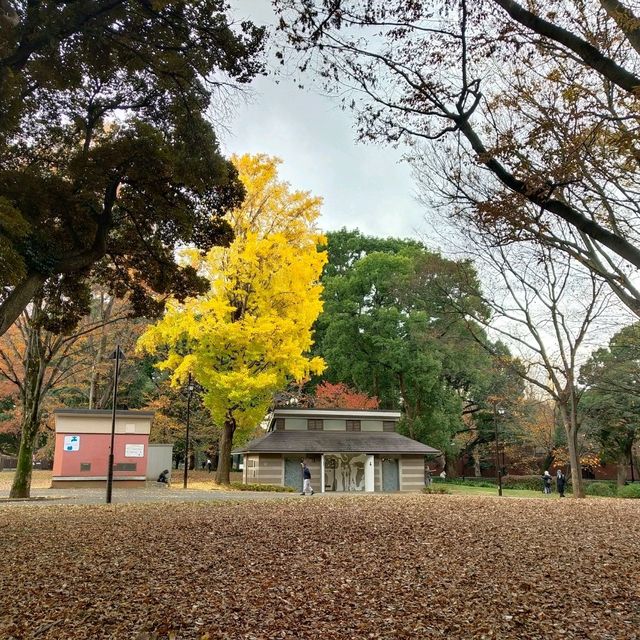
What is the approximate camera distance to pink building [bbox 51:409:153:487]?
23297 mm

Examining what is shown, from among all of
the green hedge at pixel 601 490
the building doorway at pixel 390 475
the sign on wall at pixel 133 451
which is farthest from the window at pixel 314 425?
the green hedge at pixel 601 490

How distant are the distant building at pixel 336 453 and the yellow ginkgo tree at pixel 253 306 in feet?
18.6

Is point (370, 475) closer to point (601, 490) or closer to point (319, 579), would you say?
point (601, 490)

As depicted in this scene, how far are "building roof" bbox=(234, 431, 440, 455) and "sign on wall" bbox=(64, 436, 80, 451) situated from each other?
776cm

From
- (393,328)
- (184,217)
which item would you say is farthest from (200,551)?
(393,328)

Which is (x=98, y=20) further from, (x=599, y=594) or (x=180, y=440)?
(x=180, y=440)

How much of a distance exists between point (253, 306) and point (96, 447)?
1038 cm

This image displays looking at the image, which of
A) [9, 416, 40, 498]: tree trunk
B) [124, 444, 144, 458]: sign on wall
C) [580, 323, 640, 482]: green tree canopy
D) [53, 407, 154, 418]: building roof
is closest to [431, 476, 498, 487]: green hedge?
[580, 323, 640, 482]: green tree canopy

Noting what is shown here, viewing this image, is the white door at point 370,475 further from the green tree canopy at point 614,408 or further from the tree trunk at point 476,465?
the tree trunk at point 476,465

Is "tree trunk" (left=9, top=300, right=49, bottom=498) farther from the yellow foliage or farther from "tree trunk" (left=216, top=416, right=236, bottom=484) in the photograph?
"tree trunk" (left=216, top=416, right=236, bottom=484)

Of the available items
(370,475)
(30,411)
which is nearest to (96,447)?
(30,411)

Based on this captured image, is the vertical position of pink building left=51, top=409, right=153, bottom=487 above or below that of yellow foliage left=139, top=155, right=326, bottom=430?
below

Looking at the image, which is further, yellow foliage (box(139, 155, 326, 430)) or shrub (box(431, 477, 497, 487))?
shrub (box(431, 477, 497, 487))

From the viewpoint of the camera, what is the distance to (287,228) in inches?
822
